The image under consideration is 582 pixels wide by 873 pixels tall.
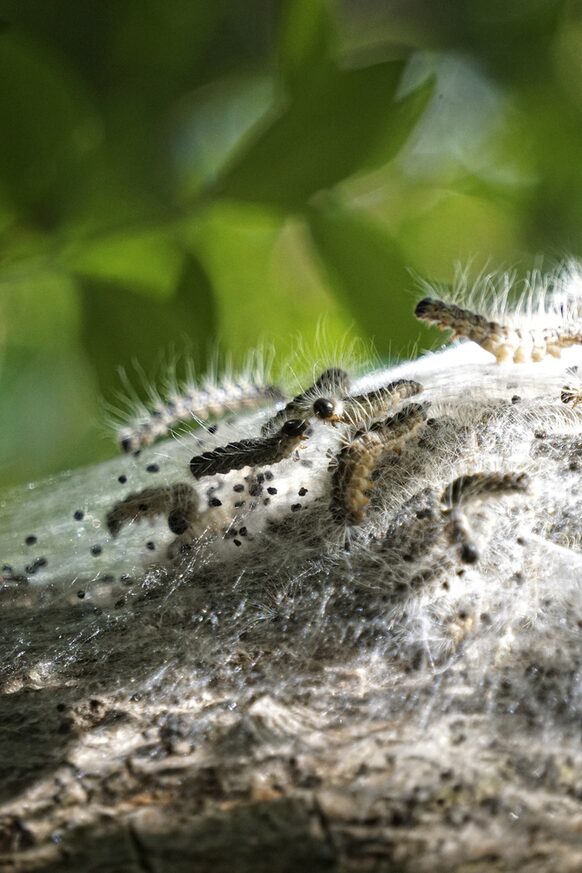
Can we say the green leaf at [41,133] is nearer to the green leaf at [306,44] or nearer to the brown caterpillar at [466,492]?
the green leaf at [306,44]

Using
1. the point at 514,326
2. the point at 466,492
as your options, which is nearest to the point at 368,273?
the point at 514,326

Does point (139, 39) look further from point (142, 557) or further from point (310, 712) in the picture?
point (310, 712)

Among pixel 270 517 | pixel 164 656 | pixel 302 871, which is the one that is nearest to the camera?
pixel 302 871

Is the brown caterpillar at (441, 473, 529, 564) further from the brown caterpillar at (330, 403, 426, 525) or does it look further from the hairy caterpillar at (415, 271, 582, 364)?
the hairy caterpillar at (415, 271, 582, 364)

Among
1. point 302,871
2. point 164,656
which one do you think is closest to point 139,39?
point 164,656

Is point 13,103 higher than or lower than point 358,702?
higher

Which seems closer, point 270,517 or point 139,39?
point 270,517
